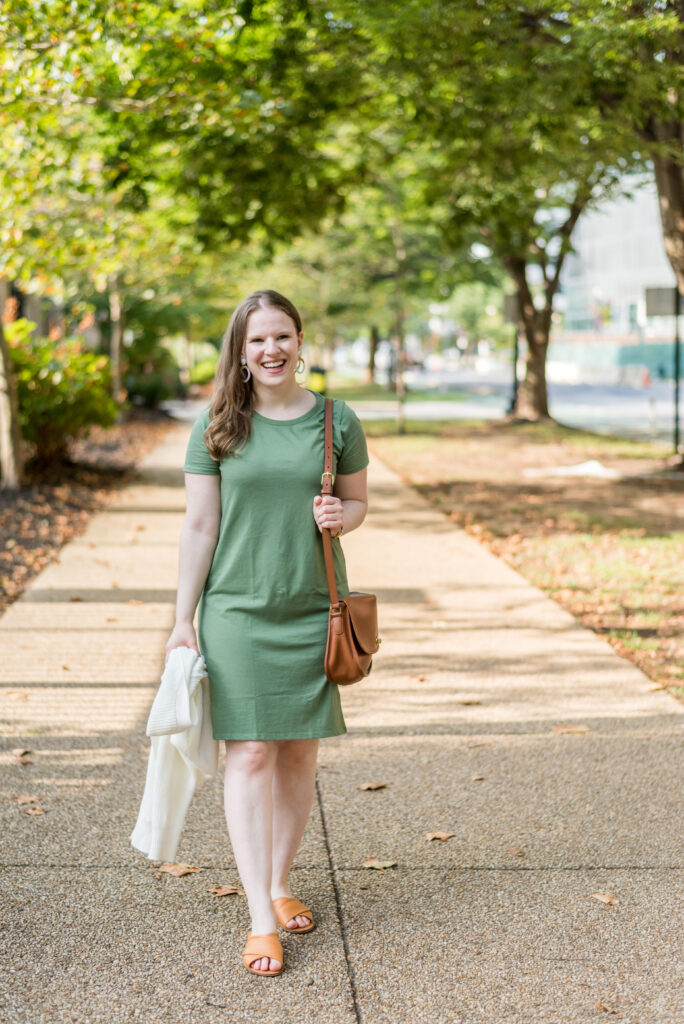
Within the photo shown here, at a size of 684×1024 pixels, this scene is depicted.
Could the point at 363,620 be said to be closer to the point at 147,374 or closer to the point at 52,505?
the point at 52,505

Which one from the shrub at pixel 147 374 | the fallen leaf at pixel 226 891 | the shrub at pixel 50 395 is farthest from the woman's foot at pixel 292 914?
the shrub at pixel 147 374

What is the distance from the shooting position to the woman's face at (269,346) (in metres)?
3.49

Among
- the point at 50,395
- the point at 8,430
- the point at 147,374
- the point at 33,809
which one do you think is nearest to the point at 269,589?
the point at 33,809

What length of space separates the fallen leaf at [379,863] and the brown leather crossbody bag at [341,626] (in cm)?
98

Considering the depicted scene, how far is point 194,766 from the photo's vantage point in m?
3.54

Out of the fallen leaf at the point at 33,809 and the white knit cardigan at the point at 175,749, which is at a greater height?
the white knit cardigan at the point at 175,749

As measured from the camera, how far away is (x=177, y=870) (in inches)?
163

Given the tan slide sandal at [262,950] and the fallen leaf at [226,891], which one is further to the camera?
the fallen leaf at [226,891]

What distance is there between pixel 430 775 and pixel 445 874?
97cm

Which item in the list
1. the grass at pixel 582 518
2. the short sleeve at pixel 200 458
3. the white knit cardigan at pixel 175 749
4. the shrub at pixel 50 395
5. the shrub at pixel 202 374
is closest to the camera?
the white knit cardigan at pixel 175 749

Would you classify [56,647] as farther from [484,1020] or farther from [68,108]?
[68,108]

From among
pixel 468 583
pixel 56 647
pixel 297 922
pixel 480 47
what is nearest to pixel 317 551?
pixel 297 922

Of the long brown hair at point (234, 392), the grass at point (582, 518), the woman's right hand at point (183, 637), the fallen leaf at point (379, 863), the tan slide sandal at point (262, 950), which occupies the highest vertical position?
the long brown hair at point (234, 392)

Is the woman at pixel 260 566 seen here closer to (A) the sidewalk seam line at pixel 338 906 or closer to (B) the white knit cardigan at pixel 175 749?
(B) the white knit cardigan at pixel 175 749
